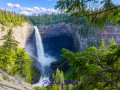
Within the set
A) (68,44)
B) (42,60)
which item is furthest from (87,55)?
(68,44)

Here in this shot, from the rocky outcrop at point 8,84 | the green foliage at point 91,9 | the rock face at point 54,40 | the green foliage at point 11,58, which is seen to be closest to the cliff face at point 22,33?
the rock face at point 54,40

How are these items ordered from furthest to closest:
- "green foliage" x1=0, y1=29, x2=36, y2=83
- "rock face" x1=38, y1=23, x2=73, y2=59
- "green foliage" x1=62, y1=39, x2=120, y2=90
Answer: "rock face" x1=38, y1=23, x2=73, y2=59, "green foliage" x1=0, y1=29, x2=36, y2=83, "green foliage" x1=62, y1=39, x2=120, y2=90

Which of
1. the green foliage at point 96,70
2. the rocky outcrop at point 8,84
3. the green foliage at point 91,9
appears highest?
the green foliage at point 91,9

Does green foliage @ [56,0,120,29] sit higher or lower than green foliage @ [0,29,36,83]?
higher

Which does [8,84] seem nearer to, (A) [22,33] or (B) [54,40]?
(A) [22,33]

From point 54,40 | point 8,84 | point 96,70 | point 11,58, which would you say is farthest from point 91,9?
point 54,40

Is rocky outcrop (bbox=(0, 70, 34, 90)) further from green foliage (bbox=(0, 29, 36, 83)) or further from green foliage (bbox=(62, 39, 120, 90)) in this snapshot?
green foliage (bbox=(62, 39, 120, 90))

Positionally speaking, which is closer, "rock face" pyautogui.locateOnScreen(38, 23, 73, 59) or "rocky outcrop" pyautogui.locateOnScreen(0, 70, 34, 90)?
"rocky outcrop" pyautogui.locateOnScreen(0, 70, 34, 90)

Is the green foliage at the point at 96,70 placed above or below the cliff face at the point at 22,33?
below

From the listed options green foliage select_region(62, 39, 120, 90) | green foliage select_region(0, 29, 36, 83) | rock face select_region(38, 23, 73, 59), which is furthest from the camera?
rock face select_region(38, 23, 73, 59)

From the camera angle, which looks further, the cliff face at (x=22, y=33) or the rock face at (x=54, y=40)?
the rock face at (x=54, y=40)

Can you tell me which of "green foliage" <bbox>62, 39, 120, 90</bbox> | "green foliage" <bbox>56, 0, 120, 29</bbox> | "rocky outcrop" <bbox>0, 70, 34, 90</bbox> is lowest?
"rocky outcrop" <bbox>0, 70, 34, 90</bbox>

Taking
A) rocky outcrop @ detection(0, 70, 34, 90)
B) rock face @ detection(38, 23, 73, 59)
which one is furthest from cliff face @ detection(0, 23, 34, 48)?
rocky outcrop @ detection(0, 70, 34, 90)

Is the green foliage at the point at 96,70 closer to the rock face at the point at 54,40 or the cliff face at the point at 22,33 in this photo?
the cliff face at the point at 22,33
